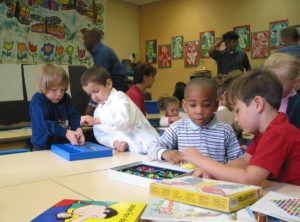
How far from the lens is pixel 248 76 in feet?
3.67

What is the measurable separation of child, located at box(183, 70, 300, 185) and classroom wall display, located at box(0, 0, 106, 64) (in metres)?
4.14

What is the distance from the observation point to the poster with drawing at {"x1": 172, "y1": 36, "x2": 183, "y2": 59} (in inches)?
260

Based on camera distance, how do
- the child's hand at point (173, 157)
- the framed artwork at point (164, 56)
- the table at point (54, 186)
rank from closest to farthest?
the table at point (54, 186) → the child's hand at point (173, 157) → the framed artwork at point (164, 56)

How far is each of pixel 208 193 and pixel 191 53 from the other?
5923 mm

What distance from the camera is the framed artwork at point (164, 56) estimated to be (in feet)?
22.3

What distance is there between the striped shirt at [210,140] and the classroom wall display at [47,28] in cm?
367

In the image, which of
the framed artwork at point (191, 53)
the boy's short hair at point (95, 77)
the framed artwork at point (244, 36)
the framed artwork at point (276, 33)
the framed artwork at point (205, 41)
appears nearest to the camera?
the boy's short hair at point (95, 77)

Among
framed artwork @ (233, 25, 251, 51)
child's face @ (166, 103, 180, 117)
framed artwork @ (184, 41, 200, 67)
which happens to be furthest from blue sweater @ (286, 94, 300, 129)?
framed artwork @ (184, 41, 200, 67)

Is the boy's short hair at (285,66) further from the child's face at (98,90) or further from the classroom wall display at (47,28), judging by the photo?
the classroom wall display at (47,28)

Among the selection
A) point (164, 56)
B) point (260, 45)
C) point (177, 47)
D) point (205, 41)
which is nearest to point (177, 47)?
point (177, 47)

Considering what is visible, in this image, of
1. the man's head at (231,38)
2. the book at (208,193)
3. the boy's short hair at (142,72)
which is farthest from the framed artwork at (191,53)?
the book at (208,193)

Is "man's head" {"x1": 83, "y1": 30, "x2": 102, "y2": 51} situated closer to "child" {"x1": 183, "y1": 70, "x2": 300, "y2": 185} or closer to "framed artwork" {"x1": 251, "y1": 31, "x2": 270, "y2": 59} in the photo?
"child" {"x1": 183, "y1": 70, "x2": 300, "y2": 185}

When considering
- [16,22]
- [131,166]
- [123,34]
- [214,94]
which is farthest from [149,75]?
[123,34]

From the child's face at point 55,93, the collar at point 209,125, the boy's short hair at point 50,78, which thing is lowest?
the collar at point 209,125
